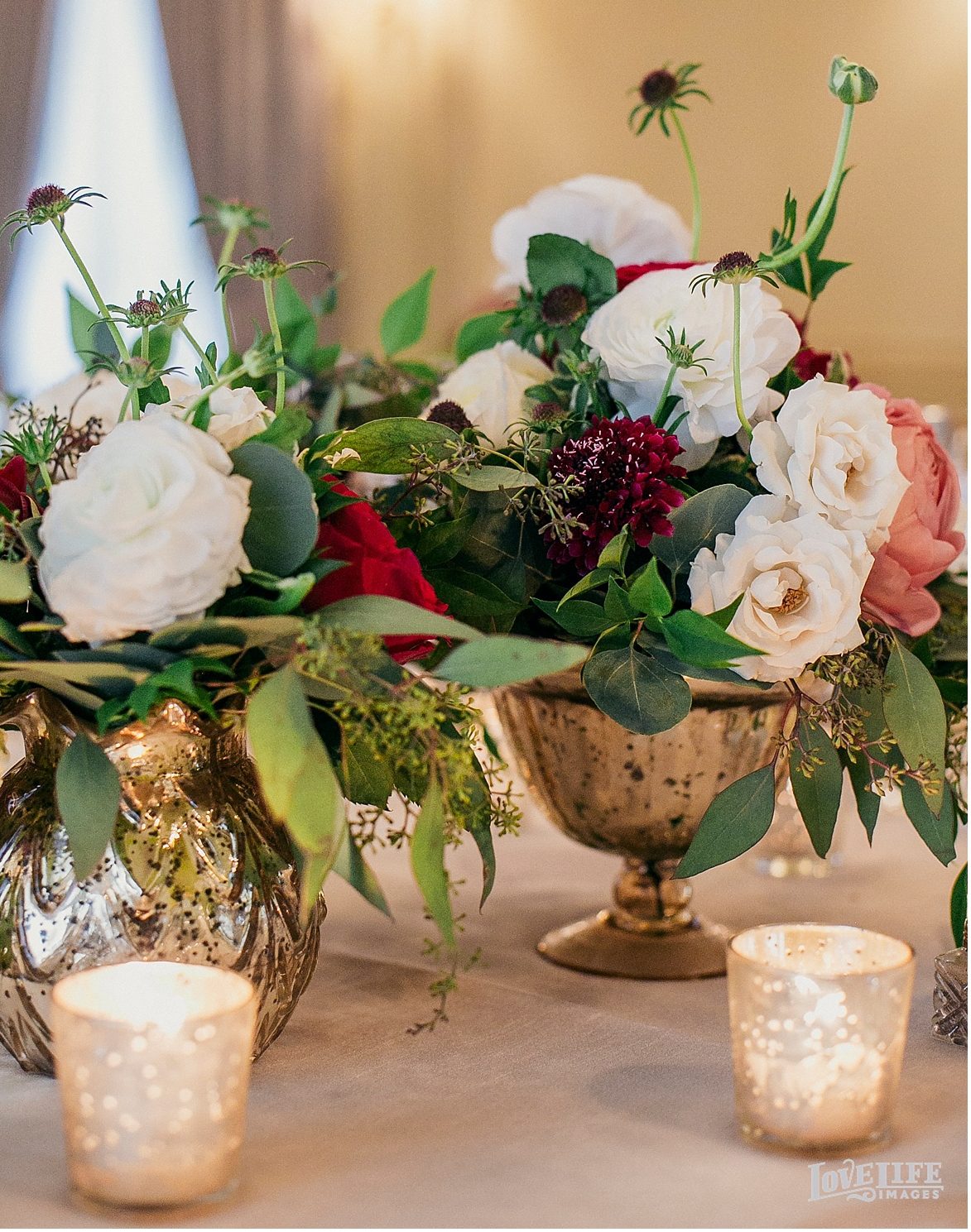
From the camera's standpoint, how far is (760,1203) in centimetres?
47

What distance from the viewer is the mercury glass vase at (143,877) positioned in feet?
1.76

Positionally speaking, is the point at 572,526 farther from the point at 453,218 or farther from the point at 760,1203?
the point at 453,218

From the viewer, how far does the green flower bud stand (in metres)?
0.58

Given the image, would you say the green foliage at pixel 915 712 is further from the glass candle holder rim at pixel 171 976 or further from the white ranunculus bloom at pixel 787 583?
A: the glass candle holder rim at pixel 171 976

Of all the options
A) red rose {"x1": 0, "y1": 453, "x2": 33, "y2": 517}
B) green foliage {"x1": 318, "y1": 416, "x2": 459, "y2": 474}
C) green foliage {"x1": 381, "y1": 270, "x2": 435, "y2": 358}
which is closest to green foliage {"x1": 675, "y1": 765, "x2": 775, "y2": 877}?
green foliage {"x1": 318, "y1": 416, "x2": 459, "y2": 474}

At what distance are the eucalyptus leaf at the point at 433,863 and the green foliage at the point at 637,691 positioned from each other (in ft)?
0.45

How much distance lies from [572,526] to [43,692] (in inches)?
9.6

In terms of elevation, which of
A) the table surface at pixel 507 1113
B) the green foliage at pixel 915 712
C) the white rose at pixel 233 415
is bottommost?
the table surface at pixel 507 1113

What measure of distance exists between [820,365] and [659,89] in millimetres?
194

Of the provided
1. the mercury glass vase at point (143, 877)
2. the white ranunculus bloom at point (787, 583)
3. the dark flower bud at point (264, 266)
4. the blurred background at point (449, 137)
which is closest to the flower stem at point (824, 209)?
the white ranunculus bloom at point (787, 583)

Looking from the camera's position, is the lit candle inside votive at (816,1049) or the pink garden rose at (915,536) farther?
the pink garden rose at (915,536)

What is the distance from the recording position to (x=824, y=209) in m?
0.63

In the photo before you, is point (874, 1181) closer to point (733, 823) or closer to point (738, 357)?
point (733, 823)

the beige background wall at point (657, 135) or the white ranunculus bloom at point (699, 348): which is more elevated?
the beige background wall at point (657, 135)
